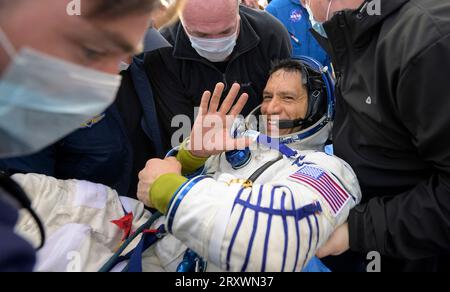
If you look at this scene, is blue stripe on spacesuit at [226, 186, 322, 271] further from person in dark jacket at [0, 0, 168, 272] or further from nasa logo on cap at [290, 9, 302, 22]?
nasa logo on cap at [290, 9, 302, 22]

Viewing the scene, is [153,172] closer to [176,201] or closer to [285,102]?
[176,201]

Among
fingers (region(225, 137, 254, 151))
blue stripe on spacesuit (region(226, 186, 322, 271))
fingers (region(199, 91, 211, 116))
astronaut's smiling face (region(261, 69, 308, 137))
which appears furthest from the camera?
astronaut's smiling face (region(261, 69, 308, 137))

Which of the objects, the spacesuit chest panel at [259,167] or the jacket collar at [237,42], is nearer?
the spacesuit chest panel at [259,167]

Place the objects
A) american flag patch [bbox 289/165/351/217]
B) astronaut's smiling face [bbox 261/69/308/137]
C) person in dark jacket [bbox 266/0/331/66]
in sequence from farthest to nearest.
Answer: person in dark jacket [bbox 266/0/331/66] → astronaut's smiling face [bbox 261/69/308/137] → american flag patch [bbox 289/165/351/217]

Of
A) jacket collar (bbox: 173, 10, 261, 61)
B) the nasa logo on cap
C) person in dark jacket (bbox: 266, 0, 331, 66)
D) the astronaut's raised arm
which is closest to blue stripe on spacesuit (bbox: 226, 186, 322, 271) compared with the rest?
the astronaut's raised arm

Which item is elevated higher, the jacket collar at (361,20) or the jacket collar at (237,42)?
the jacket collar at (361,20)

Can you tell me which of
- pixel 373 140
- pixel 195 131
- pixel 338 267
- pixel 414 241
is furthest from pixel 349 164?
pixel 195 131

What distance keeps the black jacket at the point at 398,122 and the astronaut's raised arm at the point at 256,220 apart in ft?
0.52

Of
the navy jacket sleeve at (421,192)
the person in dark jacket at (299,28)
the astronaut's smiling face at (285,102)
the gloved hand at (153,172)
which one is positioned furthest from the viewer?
the person in dark jacket at (299,28)

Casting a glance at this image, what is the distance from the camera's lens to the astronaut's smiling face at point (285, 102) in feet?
5.88

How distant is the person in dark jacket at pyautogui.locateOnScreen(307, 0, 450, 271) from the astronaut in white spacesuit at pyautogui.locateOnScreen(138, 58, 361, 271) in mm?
93

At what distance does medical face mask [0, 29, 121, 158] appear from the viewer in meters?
0.68

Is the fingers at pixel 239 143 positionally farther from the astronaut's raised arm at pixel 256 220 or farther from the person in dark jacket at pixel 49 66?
the person in dark jacket at pixel 49 66

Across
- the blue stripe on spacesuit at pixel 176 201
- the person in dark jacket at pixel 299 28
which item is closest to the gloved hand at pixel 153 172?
the blue stripe on spacesuit at pixel 176 201
